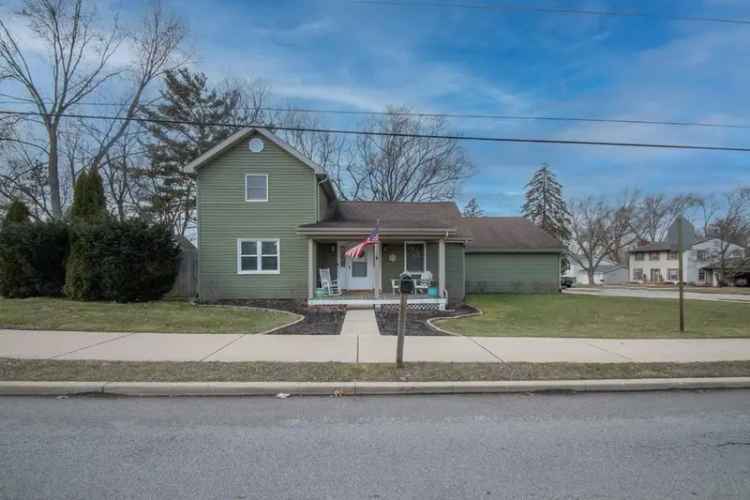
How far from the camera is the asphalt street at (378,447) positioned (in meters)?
2.97

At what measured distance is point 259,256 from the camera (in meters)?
15.8

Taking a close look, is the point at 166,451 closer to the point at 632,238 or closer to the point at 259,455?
the point at 259,455

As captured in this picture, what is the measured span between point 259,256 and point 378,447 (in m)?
13.1

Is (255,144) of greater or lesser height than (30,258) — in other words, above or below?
above

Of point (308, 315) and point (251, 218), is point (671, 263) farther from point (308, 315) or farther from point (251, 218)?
point (308, 315)

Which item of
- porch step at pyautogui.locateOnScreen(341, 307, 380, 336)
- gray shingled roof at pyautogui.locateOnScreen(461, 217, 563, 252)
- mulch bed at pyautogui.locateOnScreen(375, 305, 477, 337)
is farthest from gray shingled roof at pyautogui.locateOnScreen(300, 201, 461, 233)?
porch step at pyautogui.locateOnScreen(341, 307, 380, 336)

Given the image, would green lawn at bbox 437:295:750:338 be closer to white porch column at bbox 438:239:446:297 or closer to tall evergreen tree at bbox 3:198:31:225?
white porch column at bbox 438:239:446:297

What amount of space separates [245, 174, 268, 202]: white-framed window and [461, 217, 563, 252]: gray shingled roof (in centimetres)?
987

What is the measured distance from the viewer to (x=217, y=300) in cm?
1548

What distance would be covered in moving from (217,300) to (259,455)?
42.8 ft

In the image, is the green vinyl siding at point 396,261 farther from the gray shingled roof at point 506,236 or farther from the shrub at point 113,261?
the shrub at point 113,261

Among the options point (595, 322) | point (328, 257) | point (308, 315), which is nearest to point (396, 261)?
point (328, 257)

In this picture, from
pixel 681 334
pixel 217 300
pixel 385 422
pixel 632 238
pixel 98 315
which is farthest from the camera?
pixel 632 238

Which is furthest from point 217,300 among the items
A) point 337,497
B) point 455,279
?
point 337,497
